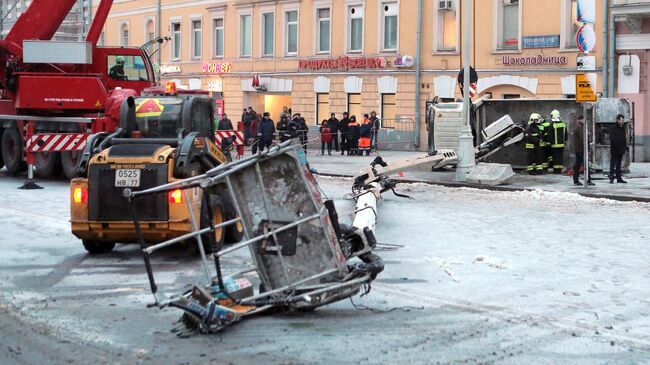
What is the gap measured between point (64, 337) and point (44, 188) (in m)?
14.2

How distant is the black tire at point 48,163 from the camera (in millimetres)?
23953

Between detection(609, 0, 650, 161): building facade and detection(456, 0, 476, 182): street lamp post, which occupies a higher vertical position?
detection(609, 0, 650, 161): building facade

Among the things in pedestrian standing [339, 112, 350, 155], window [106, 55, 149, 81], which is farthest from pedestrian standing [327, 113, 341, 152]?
window [106, 55, 149, 81]

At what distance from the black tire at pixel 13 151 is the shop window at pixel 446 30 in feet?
57.9

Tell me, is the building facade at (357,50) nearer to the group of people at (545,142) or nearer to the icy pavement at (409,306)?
the group of people at (545,142)

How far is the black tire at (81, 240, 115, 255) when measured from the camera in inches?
502

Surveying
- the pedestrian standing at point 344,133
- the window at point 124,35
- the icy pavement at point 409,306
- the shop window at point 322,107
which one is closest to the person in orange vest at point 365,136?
the pedestrian standing at point 344,133

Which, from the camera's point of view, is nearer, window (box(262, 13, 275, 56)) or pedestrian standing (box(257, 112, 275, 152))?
pedestrian standing (box(257, 112, 275, 152))

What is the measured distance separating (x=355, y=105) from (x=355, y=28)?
305 cm

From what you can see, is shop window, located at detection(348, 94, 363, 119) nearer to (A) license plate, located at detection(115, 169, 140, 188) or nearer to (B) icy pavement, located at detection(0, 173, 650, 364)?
(B) icy pavement, located at detection(0, 173, 650, 364)

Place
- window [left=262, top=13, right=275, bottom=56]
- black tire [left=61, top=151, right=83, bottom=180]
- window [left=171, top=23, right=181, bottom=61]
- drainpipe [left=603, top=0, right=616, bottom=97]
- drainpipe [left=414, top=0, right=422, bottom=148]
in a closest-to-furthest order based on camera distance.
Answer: black tire [left=61, top=151, right=83, bottom=180]
drainpipe [left=603, top=0, right=616, bottom=97]
drainpipe [left=414, top=0, right=422, bottom=148]
window [left=262, top=13, right=275, bottom=56]
window [left=171, top=23, right=181, bottom=61]

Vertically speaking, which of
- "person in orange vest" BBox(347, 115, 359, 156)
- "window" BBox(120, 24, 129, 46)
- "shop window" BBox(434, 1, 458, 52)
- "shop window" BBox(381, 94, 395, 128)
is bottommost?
"person in orange vest" BBox(347, 115, 359, 156)

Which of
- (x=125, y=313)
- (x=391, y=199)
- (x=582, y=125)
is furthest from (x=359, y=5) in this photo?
(x=125, y=313)

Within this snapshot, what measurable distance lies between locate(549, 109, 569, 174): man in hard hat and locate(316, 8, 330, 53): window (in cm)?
1840
